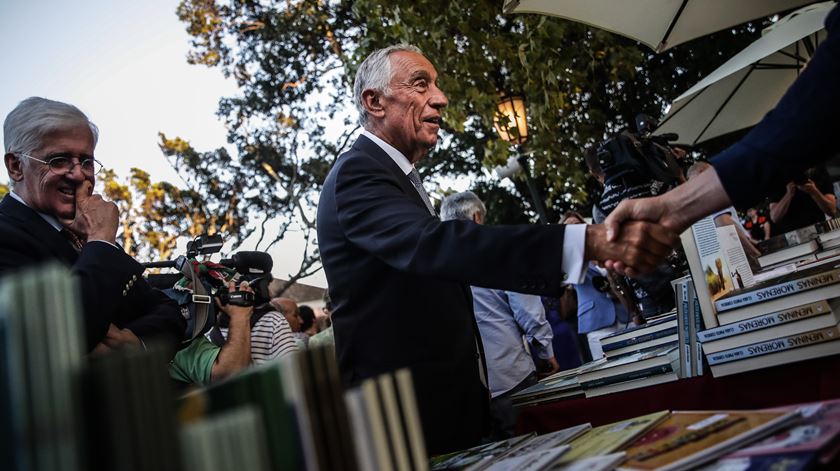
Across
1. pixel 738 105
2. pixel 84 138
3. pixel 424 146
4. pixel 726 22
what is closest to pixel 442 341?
pixel 424 146

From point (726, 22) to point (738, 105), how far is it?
10.5 ft

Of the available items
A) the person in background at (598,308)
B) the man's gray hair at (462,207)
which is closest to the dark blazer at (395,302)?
the man's gray hair at (462,207)

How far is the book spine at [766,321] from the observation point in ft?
5.88

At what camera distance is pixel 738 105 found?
7754 millimetres

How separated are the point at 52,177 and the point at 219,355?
4.78 feet

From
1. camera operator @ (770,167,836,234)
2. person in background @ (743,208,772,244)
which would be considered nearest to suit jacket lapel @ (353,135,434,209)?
camera operator @ (770,167,836,234)

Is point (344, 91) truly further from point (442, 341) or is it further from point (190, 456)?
point (190, 456)

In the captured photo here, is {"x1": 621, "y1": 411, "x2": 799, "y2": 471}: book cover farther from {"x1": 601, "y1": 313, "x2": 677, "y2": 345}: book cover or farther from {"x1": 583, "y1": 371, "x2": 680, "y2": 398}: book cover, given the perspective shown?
{"x1": 601, "y1": 313, "x2": 677, "y2": 345}: book cover

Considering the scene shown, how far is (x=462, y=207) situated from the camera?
523cm

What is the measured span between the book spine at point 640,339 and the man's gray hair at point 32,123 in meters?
2.24

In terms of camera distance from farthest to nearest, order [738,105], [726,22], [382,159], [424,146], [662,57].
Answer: [662,57]
[738,105]
[726,22]
[424,146]
[382,159]

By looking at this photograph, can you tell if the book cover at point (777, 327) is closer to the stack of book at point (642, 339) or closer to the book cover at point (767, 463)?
the stack of book at point (642, 339)

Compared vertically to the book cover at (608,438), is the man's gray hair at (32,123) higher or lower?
higher

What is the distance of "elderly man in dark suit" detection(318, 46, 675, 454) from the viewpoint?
64.8 inches
